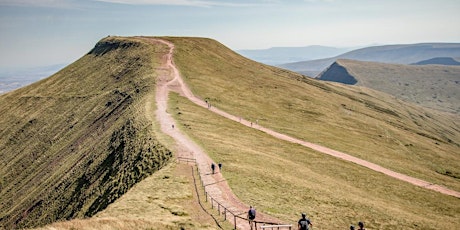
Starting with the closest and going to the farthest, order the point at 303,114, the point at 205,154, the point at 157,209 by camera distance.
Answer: the point at 157,209
the point at 205,154
the point at 303,114

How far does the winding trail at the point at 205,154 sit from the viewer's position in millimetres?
35800

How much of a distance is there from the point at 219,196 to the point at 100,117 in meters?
70.9

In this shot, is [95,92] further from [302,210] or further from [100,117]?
[302,210]

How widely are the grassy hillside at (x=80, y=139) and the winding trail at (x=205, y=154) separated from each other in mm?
4014

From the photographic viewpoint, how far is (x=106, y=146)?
67375 millimetres

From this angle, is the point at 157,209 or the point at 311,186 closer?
the point at 157,209

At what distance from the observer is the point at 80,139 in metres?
86.8

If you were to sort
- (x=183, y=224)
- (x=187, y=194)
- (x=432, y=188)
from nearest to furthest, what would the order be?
(x=183, y=224)
(x=187, y=194)
(x=432, y=188)

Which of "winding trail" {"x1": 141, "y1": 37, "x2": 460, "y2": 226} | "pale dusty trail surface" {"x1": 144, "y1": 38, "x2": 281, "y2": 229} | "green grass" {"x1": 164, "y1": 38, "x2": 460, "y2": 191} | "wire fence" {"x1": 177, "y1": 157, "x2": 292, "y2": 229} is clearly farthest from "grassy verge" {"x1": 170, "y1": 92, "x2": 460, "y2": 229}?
"green grass" {"x1": 164, "y1": 38, "x2": 460, "y2": 191}

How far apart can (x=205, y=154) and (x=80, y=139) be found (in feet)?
169

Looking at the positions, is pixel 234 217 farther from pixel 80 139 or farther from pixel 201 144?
pixel 80 139

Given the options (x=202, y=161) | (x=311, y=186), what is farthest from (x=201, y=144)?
(x=311, y=186)

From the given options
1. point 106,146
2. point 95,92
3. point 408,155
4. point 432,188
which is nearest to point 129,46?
point 95,92

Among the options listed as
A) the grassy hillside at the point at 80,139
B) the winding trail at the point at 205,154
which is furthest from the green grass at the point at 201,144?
the winding trail at the point at 205,154
